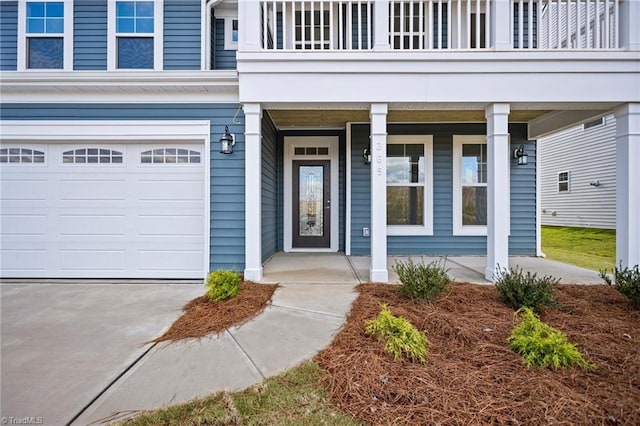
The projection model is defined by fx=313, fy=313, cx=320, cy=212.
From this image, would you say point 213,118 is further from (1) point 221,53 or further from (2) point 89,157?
(1) point 221,53

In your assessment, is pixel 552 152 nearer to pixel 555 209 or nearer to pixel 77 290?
pixel 555 209

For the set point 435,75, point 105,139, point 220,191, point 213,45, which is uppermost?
point 213,45

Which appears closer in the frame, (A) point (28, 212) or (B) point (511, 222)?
(A) point (28, 212)

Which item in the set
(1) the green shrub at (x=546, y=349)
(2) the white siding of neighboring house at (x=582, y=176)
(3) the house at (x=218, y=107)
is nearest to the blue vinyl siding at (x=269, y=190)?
(3) the house at (x=218, y=107)

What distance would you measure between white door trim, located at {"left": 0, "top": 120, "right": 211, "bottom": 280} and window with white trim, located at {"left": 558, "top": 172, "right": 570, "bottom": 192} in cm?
1376

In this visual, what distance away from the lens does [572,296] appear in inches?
153

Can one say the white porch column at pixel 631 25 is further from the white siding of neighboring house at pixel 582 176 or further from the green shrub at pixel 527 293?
the white siding of neighboring house at pixel 582 176

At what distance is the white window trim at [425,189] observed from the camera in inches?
265

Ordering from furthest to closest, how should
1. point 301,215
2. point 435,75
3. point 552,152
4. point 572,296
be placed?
1. point 552,152
2. point 301,215
3. point 435,75
4. point 572,296

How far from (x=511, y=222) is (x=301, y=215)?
4606 millimetres

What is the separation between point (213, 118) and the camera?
491 centimetres

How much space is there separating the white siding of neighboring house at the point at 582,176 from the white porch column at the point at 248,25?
10258 mm

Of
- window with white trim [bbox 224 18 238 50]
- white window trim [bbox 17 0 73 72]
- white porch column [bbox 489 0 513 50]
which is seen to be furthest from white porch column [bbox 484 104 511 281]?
white window trim [bbox 17 0 73 72]

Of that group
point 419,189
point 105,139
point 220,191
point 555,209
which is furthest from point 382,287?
point 555,209
